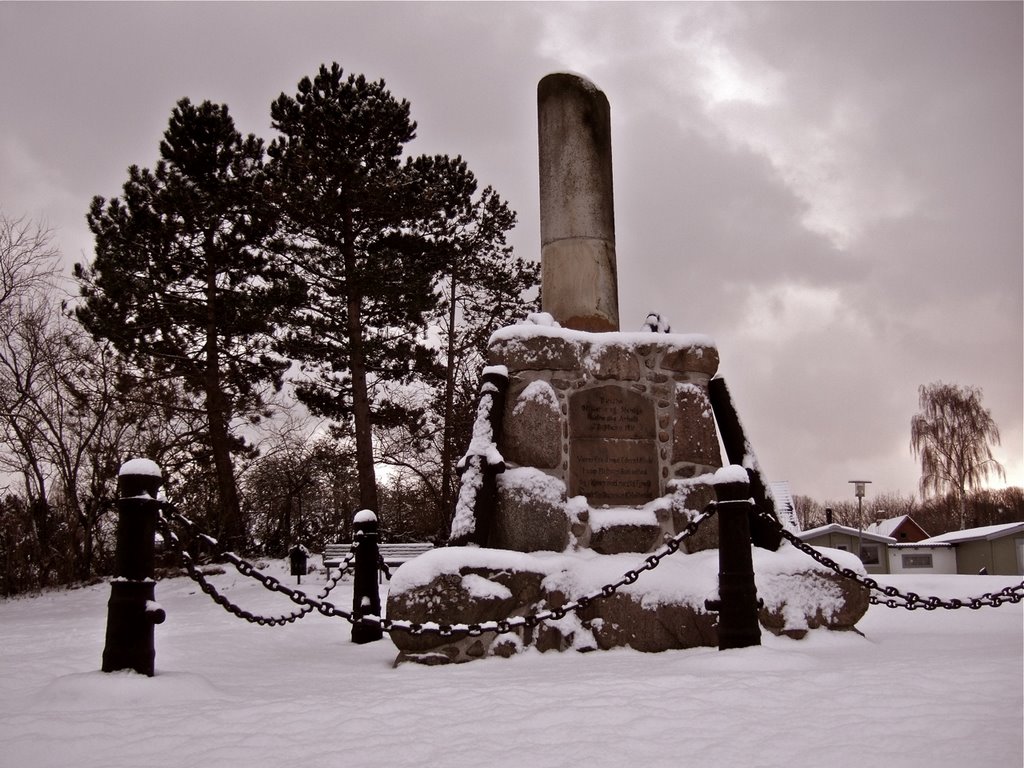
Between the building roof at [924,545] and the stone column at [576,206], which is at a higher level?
the stone column at [576,206]

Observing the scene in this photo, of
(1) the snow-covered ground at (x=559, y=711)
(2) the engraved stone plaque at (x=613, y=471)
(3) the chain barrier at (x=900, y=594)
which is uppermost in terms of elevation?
(2) the engraved stone plaque at (x=613, y=471)

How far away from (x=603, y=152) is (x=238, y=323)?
1453 cm

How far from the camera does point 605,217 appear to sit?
7.70 metres

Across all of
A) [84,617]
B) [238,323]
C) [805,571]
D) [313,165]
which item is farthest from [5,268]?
[805,571]

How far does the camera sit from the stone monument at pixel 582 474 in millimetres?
5453

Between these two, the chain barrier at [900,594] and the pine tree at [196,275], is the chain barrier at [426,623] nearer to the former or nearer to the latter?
→ the chain barrier at [900,594]

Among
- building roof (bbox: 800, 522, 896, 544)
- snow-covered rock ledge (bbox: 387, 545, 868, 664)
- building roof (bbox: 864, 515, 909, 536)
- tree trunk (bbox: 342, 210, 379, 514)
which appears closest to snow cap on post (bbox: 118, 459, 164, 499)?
snow-covered rock ledge (bbox: 387, 545, 868, 664)

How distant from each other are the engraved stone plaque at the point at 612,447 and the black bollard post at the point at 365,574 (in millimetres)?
1670

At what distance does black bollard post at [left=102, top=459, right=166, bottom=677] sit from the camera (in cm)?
408

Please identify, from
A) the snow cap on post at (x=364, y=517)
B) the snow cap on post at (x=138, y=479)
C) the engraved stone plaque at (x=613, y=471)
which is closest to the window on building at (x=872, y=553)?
the engraved stone plaque at (x=613, y=471)

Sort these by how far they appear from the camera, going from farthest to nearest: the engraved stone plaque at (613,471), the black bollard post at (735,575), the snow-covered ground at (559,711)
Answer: the engraved stone plaque at (613,471) → the black bollard post at (735,575) → the snow-covered ground at (559,711)

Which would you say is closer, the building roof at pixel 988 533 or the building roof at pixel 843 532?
the building roof at pixel 988 533

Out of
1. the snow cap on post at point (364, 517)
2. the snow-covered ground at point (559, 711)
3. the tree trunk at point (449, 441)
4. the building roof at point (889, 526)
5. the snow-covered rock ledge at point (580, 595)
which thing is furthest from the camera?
the building roof at point (889, 526)

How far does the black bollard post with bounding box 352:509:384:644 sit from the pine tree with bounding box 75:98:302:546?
1311 cm
